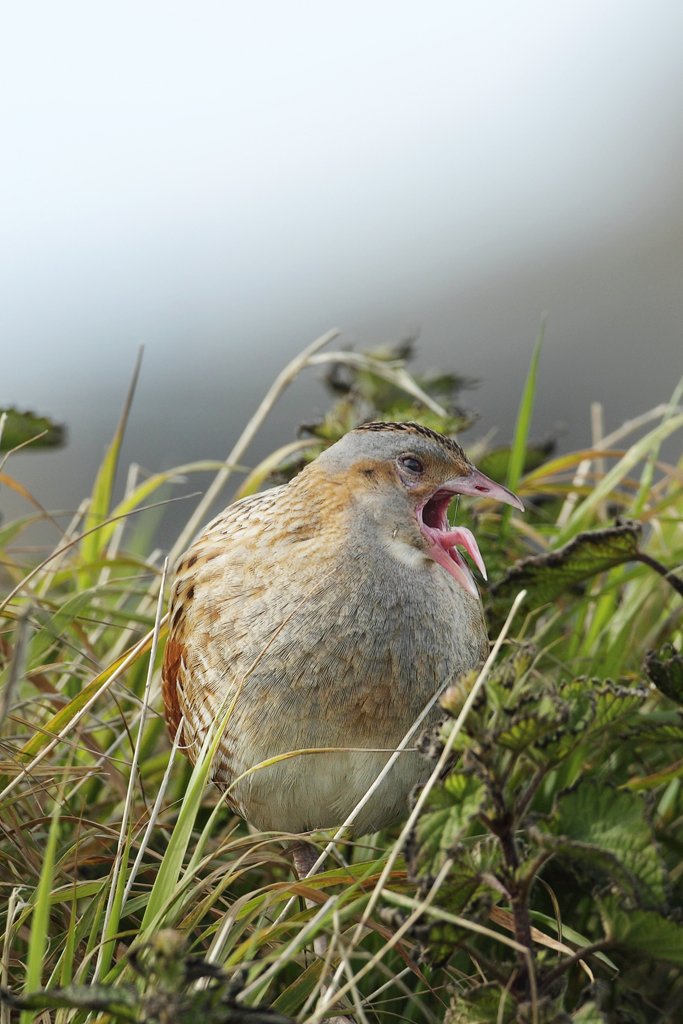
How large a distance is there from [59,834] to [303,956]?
599 millimetres

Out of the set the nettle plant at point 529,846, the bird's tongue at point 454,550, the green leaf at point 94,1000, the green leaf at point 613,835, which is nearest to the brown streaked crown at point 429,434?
the bird's tongue at point 454,550

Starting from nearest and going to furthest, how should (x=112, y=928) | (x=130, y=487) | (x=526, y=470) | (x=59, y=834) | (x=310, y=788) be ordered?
1. (x=112, y=928)
2. (x=310, y=788)
3. (x=59, y=834)
4. (x=130, y=487)
5. (x=526, y=470)

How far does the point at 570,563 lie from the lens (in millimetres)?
1906

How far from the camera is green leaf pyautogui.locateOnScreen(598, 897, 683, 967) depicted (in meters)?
1.28

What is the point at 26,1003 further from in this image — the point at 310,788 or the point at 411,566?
the point at 411,566

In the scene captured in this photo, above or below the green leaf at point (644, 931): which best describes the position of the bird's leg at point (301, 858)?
below

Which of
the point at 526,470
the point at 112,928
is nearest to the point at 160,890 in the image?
the point at 112,928

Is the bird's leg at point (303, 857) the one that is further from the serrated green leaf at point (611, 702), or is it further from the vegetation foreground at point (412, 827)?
the serrated green leaf at point (611, 702)

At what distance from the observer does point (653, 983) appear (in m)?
1.92

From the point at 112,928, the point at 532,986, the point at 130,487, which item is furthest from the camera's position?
the point at 130,487

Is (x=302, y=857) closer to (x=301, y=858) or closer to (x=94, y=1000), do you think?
(x=301, y=858)

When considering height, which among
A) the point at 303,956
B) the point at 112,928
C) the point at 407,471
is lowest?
the point at 303,956

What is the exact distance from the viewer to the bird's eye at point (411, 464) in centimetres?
189

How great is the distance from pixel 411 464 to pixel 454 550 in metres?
0.16
